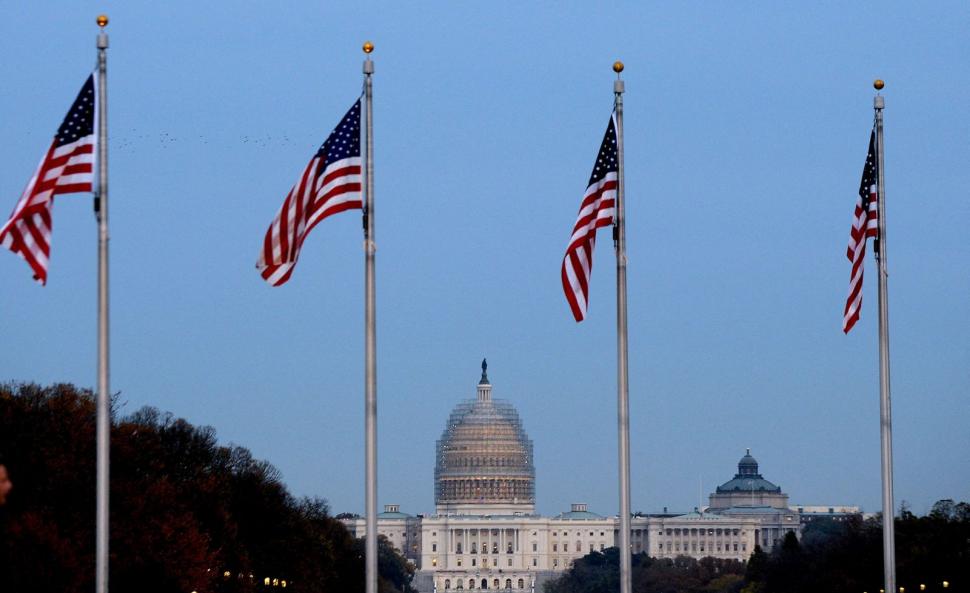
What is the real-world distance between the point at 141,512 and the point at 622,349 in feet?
135

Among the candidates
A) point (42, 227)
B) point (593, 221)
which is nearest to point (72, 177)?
point (42, 227)

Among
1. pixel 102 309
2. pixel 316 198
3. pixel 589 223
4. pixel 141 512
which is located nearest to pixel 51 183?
pixel 102 309

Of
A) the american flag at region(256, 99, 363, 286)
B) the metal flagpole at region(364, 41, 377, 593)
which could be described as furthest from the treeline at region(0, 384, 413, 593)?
the american flag at region(256, 99, 363, 286)

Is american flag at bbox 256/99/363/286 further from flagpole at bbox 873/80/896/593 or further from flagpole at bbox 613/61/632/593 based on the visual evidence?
flagpole at bbox 873/80/896/593

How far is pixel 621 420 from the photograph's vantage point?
155ft

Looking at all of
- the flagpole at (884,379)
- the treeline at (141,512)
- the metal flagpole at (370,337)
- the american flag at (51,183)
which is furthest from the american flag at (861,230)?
the treeline at (141,512)

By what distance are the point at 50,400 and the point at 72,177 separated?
167ft

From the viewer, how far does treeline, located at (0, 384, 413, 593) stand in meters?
73.8

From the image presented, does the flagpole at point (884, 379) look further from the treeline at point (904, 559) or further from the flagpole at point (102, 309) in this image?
the treeline at point (904, 559)

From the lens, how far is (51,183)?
4169cm

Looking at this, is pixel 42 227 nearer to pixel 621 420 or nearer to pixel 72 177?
pixel 72 177

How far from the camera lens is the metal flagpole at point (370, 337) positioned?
45656mm

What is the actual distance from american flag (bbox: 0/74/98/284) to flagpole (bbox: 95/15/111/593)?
0.41 m

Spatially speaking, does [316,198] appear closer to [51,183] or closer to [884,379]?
[51,183]
